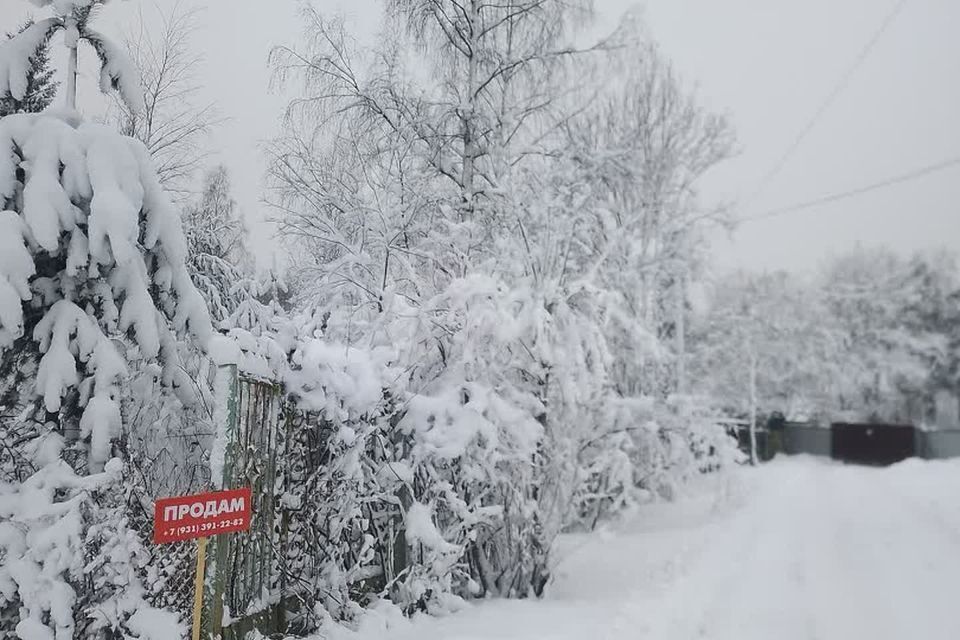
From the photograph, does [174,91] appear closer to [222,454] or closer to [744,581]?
[222,454]

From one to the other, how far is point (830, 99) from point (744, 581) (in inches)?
399

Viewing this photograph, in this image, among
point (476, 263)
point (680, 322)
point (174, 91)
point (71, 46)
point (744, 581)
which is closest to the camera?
point (71, 46)

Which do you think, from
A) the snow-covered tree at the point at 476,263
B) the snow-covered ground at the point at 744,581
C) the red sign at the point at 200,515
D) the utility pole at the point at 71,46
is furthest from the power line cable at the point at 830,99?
the red sign at the point at 200,515

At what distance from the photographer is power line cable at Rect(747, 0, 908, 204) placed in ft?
37.9

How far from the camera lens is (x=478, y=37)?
8.17 meters

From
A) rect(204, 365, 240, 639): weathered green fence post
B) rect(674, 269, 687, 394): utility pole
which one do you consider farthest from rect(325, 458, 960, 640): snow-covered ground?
rect(674, 269, 687, 394): utility pole

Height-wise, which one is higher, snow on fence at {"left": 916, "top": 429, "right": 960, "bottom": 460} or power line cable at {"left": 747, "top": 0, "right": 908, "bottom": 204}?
power line cable at {"left": 747, "top": 0, "right": 908, "bottom": 204}

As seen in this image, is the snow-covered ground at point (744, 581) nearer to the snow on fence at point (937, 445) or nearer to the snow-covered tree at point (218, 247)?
the snow-covered tree at point (218, 247)

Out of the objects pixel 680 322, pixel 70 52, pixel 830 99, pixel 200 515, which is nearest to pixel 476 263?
pixel 70 52

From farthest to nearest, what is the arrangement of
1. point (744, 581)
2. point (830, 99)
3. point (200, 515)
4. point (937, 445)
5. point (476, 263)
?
point (937, 445) → point (830, 99) → point (476, 263) → point (744, 581) → point (200, 515)

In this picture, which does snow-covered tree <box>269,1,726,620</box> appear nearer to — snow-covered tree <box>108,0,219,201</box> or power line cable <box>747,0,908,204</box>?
snow-covered tree <box>108,0,219,201</box>

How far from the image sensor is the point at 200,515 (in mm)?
3004

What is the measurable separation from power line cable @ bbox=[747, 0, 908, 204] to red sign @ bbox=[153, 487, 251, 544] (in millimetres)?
12259

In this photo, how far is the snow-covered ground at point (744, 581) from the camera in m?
4.62
